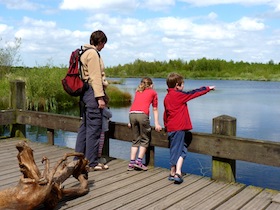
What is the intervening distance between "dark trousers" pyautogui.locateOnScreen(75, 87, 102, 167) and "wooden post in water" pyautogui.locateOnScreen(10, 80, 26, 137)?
8.41ft

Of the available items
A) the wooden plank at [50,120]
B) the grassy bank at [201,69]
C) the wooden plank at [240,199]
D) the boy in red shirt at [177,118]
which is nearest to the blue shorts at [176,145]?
the boy in red shirt at [177,118]

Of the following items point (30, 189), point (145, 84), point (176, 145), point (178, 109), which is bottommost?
point (30, 189)

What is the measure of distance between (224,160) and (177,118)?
0.74 meters

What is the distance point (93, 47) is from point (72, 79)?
1.54 ft

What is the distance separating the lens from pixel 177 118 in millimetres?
4457

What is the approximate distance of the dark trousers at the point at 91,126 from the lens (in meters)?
4.70

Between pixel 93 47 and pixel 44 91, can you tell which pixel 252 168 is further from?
pixel 44 91

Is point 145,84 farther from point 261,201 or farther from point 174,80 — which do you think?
point 261,201

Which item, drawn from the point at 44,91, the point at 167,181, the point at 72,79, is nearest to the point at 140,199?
the point at 167,181

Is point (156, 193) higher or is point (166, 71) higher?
point (166, 71)

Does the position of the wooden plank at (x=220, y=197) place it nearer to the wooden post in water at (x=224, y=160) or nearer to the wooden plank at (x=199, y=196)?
the wooden plank at (x=199, y=196)

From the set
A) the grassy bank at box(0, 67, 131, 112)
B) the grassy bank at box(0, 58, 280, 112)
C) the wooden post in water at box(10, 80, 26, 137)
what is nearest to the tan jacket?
the wooden post in water at box(10, 80, 26, 137)

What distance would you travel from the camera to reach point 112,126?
216 inches

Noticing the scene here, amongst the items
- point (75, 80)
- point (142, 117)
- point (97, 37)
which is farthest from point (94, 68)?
point (142, 117)
